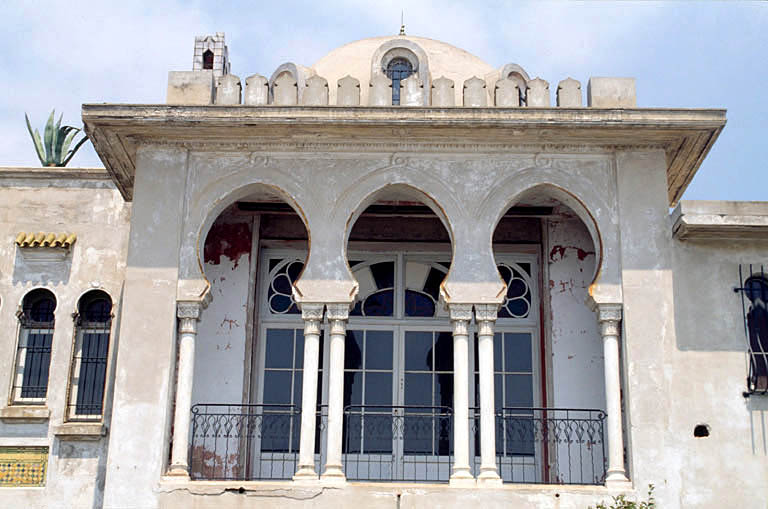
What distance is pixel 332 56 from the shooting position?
17391mm

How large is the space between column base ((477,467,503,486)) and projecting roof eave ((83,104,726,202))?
4.12 m

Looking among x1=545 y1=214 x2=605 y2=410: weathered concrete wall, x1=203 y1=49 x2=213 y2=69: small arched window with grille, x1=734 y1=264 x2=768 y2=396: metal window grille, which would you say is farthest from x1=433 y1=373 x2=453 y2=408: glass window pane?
x1=203 y1=49 x2=213 y2=69: small arched window with grille

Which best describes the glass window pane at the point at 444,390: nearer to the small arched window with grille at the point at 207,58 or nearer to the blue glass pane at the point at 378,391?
the blue glass pane at the point at 378,391

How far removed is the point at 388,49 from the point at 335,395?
5924mm

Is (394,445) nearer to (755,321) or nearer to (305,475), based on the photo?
(305,475)

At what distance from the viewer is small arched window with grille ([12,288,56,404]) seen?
15180 millimetres

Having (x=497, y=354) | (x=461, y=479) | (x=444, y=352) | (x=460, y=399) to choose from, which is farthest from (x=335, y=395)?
(x=497, y=354)

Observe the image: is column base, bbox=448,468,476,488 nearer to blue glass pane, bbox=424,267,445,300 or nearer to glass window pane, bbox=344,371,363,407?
glass window pane, bbox=344,371,363,407

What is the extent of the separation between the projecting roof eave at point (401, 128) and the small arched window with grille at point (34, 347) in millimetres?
3055

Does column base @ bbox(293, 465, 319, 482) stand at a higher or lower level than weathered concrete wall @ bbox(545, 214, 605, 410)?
lower

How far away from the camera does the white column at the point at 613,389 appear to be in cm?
1248

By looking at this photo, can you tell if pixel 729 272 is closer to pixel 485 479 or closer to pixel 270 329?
pixel 485 479

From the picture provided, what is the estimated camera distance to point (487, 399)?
42.0 feet

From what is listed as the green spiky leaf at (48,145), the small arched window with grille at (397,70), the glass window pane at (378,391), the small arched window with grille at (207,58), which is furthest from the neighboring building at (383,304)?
the green spiky leaf at (48,145)
